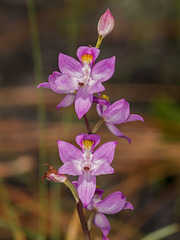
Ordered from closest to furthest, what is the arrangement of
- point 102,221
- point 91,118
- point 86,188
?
1. point 86,188
2. point 102,221
3. point 91,118

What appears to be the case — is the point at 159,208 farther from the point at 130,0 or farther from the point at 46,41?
the point at 130,0

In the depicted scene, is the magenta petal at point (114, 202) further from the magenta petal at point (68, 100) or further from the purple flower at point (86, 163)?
the magenta petal at point (68, 100)

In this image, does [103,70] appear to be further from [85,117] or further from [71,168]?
[71,168]

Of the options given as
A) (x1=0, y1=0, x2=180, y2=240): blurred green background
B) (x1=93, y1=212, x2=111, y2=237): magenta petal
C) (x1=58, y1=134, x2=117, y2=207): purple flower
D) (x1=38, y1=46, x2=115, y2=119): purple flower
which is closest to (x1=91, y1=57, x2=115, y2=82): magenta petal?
(x1=38, y1=46, x2=115, y2=119): purple flower

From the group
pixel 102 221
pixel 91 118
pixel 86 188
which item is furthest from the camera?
pixel 91 118

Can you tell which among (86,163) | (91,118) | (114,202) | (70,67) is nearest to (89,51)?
(70,67)

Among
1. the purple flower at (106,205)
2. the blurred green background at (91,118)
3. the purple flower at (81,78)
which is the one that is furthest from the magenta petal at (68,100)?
the blurred green background at (91,118)

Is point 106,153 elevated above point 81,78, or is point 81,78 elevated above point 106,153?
point 81,78
